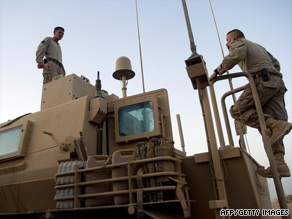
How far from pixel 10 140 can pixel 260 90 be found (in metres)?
3.81

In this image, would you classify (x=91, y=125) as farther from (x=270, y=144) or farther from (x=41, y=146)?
(x=270, y=144)

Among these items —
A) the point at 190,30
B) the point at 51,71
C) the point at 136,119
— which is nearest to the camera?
the point at 190,30

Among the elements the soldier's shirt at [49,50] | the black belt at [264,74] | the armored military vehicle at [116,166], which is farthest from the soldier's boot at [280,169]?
the soldier's shirt at [49,50]

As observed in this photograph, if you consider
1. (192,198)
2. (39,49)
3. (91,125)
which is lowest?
(192,198)

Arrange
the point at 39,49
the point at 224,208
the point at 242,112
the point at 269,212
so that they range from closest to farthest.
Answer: the point at 224,208
the point at 269,212
the point at 242,112
the point at 39,49

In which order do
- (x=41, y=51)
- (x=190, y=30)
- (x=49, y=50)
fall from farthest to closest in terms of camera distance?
(x=49, y=50)
(x=41, y=51)
(x=190, y=30)

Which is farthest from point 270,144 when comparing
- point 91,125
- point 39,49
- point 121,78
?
point 39,49

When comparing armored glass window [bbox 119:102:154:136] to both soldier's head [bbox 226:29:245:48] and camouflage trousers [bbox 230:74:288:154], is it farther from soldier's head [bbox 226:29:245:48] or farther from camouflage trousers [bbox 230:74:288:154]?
soldier's head [bbox 226:29:245:48]

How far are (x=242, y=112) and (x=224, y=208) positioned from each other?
1.28m

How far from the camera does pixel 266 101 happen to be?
3.23m

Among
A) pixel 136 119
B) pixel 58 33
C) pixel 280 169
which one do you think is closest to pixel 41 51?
pixel 58 33

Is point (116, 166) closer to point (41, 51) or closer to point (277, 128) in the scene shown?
point (277, 128)

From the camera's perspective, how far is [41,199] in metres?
Answer: 3.57

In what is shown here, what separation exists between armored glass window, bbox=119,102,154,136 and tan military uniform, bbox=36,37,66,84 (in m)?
2.55
